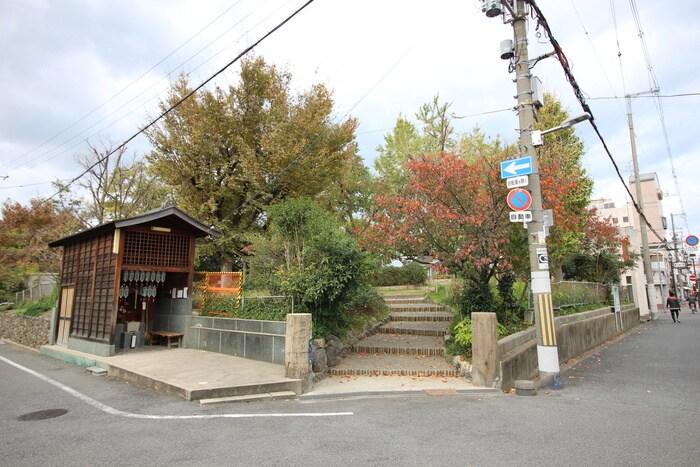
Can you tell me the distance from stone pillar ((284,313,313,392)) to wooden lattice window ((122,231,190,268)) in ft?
19.5

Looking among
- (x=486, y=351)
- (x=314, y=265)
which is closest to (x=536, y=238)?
(x=486, y=351)

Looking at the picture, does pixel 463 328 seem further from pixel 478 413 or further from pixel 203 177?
pixel 203 177

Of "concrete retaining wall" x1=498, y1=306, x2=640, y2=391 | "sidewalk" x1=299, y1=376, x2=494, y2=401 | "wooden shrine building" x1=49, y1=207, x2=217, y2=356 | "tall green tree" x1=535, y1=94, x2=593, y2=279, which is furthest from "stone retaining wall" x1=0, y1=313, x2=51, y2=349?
"tall green tree" x1=535, y1=94, x2=593, y2=279

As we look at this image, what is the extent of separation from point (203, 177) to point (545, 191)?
12.7 m

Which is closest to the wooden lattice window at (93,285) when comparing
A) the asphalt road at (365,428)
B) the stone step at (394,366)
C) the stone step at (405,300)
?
the asphalt road at (365,428)

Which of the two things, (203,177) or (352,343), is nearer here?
(352,343)

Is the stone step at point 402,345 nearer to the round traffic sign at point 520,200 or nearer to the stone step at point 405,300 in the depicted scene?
the stone step at point 405,300

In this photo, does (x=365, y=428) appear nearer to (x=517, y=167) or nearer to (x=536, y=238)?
(x=536, y=238)

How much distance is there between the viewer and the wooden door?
13430mm

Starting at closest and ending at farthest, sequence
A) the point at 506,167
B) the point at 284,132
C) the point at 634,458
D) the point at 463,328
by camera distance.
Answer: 1. the point at 634,458
2. the point at 506,167
3. the point at 463,328
4. the point at 284,132

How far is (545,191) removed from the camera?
908cm

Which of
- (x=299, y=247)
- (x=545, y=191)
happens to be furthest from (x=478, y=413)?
(x=299, y=247)

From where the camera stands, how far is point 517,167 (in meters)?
8.19

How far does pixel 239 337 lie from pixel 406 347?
13.8ft
